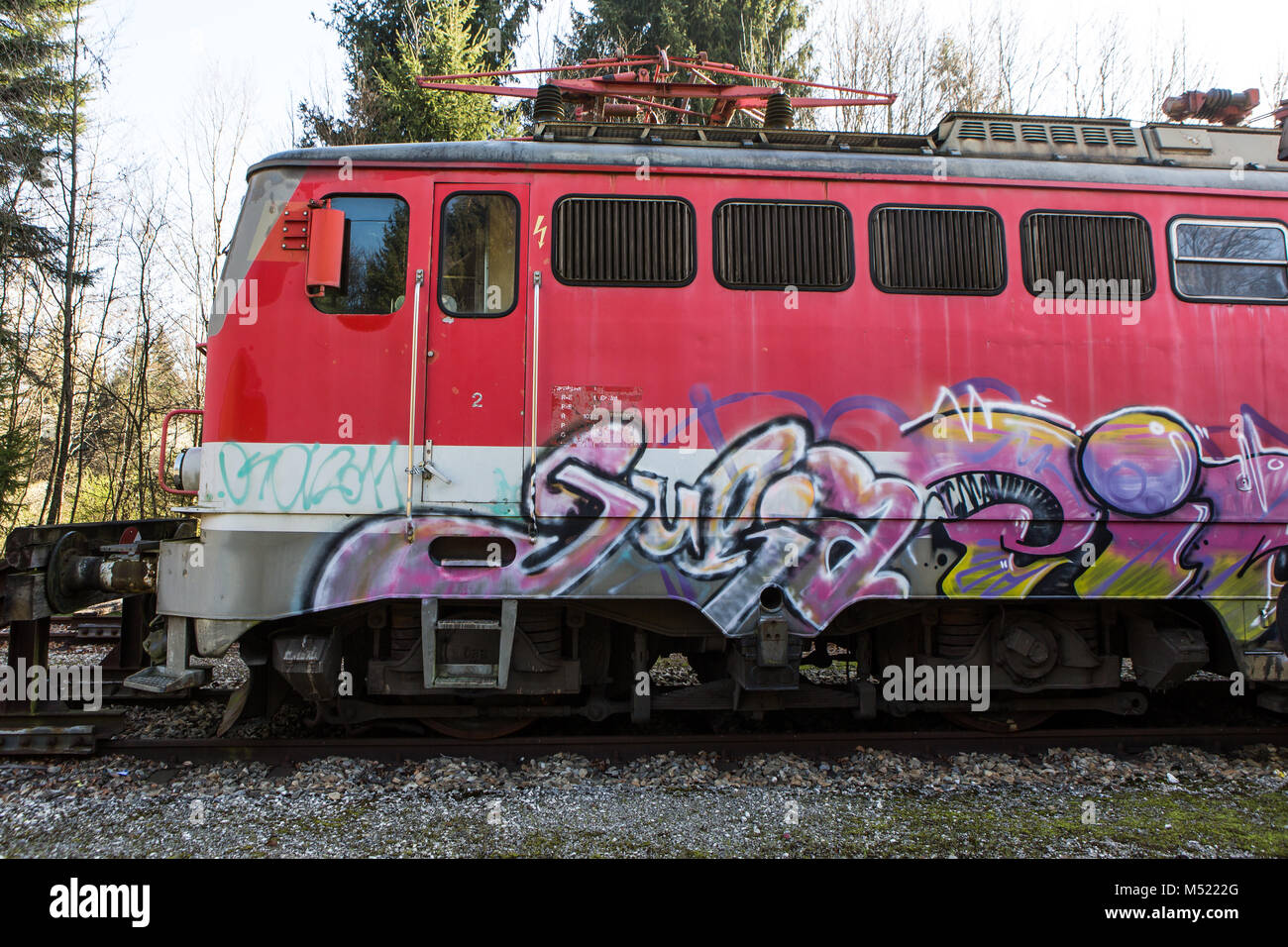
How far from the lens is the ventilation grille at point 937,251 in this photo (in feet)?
16.3

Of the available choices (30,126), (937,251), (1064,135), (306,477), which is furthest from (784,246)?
(30,126)

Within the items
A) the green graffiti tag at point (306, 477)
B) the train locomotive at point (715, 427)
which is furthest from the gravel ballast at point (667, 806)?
the green graffiti tag at point (306, 477)

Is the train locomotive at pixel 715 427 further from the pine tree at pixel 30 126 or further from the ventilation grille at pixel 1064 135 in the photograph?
the pine tree at pixel 30 126

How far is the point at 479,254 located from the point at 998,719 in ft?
15.6

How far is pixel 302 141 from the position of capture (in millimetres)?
17891

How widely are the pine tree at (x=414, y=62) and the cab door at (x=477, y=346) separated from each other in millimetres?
11396

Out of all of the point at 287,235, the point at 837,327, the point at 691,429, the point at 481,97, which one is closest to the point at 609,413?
the point at 691,429

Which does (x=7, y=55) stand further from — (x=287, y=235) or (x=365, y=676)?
(x=365, y=676)

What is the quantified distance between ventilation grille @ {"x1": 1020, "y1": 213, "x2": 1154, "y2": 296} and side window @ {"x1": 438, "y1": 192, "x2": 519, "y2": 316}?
3.36 metres

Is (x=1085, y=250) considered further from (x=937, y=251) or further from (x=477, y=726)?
(x=477, y=726)

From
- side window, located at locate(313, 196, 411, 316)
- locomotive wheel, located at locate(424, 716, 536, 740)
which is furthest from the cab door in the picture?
locomotive wheel, located at locate(424, 716, 536, 740)

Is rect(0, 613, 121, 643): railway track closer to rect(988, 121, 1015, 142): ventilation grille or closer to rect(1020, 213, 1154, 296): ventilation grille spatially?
rect(1020, 213, 1154, 296): ventilation grille

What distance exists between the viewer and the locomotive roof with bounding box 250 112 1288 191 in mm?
4891
